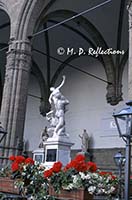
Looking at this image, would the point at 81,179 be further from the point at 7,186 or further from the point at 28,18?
the point at 28,18

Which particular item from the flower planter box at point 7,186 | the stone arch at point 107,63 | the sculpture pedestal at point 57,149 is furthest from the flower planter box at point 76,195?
the stone arch at point 107,63

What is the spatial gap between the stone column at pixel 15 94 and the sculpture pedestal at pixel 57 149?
2752 millimetres

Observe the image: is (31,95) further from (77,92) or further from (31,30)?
(31,30)

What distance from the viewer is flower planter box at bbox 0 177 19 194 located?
3.86 m

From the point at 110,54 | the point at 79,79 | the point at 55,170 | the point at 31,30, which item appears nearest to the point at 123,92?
the point at 110,54

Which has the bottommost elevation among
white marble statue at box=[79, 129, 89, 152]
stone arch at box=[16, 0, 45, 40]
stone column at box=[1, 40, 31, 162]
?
white marble statue at box=[79, 129, 89, 152]

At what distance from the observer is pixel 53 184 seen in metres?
3.29

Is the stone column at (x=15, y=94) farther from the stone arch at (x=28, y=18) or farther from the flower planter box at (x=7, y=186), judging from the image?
the flower planter box at (x=7, y=186)

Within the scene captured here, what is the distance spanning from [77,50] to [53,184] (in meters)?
14.2

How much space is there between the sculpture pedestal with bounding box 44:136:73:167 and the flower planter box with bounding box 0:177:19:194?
3065mm

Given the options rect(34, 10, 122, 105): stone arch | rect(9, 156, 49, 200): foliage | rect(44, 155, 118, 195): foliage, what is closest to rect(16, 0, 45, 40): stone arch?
rect(34, 10, 122, 105): stone arch

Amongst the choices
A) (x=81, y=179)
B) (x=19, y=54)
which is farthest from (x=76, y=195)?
(x=19, y=54)

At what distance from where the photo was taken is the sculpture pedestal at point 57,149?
283 inches

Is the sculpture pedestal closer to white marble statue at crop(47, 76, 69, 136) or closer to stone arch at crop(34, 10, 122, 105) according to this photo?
white marble statue at crop(47, 76, 69, 136)
